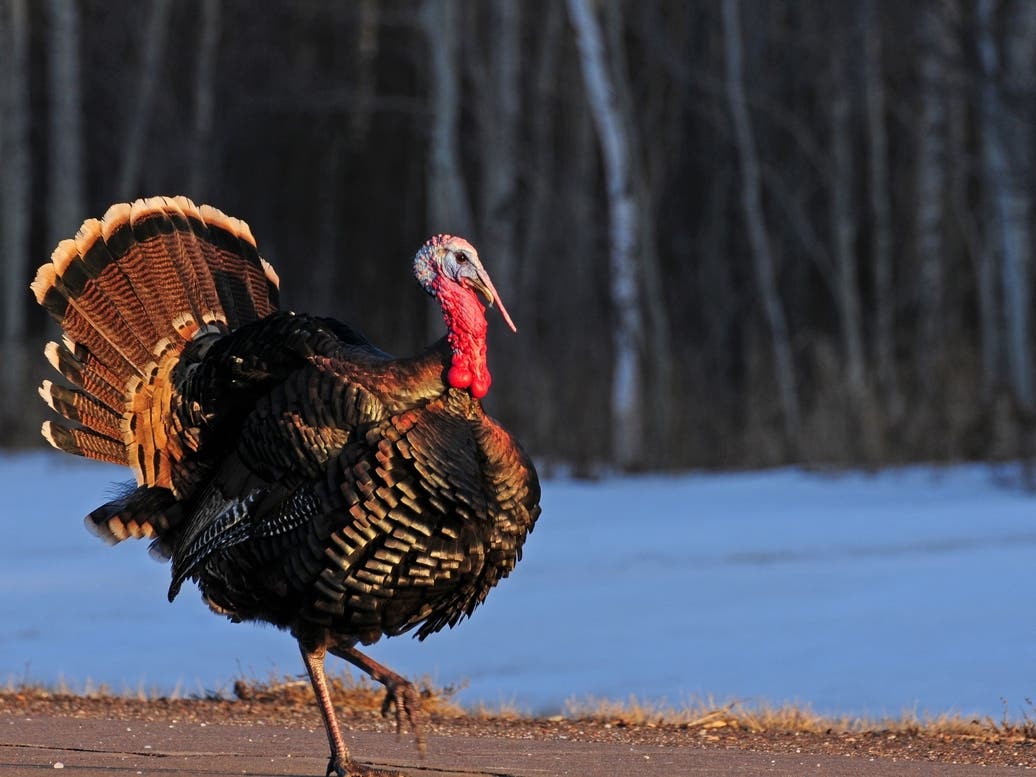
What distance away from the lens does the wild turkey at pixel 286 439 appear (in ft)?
15.9

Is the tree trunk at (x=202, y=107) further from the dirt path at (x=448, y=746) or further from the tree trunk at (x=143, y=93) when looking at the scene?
the dirt path at (x=448, y=746)

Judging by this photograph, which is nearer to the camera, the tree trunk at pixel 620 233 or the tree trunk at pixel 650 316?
the tree trunk at pixel 620 233

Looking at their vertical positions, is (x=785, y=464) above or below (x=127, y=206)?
below

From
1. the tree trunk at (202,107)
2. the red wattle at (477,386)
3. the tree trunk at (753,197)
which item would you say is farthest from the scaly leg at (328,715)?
the tree trunk at (202,107)

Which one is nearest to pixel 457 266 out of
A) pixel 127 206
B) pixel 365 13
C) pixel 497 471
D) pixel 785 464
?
pixel 497 471

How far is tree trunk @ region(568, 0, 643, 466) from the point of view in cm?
1656

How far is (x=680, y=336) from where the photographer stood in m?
24.7

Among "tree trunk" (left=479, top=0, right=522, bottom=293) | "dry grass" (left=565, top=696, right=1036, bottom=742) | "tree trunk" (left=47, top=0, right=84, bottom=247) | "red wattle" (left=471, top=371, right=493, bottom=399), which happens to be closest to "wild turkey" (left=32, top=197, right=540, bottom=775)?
"red wattle" (left=471, top=371, right=493, bottom=399)

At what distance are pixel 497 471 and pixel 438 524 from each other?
24cm

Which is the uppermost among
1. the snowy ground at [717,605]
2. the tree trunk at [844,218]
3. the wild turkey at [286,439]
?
the tree trunk at [844,218]

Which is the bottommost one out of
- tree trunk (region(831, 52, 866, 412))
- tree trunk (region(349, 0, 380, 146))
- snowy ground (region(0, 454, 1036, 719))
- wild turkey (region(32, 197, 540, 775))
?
snowy ground (region(0, 454, 1036, 719))

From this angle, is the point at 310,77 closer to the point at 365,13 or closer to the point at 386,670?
the point at 365,13

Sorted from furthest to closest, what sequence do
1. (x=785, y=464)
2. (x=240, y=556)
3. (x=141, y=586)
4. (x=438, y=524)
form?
(x=785, y=464) → (x=141, y=586) → (x=240, y=556) → (x=438, y=524)

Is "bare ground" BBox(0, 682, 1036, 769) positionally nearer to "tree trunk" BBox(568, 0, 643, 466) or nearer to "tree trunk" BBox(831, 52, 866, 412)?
"tree trunk" BBox(568, 0, 643, 466)
